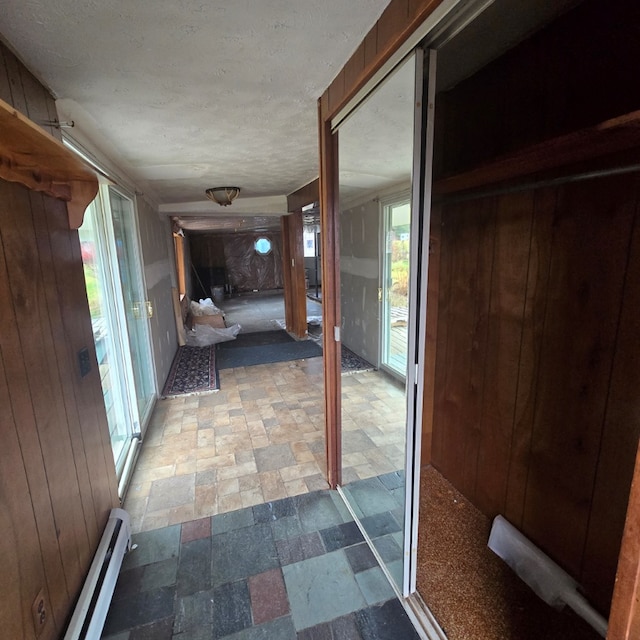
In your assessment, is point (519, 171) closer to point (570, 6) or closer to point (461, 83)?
point (570, 6)

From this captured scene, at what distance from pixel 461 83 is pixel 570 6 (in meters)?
0.60

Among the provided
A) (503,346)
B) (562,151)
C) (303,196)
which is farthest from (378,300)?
(303,196)

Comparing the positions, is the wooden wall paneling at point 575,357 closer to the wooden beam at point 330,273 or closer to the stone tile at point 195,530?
the wooden beam at point 330,273

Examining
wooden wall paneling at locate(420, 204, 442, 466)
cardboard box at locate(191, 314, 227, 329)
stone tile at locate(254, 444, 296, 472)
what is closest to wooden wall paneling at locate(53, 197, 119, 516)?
stone tile at locate(254, 444, 296, 472)

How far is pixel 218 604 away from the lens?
4.68ft

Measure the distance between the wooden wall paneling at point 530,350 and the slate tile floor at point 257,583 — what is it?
0.72 m

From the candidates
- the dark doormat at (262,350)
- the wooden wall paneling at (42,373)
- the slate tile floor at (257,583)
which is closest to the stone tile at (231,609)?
the slate tile floor at (257,583)

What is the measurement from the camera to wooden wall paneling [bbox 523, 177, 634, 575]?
1.20m

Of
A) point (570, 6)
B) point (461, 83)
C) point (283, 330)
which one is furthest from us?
point (283, 330)

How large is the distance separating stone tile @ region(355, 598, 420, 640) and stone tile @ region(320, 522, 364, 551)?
12.6 inches

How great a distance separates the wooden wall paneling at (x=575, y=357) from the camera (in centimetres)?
120

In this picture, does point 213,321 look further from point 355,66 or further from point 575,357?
point 575,357

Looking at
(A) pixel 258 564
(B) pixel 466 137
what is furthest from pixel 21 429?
(B) pixel 466 137

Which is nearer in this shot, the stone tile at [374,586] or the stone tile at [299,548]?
the stone tile at [374,586]
